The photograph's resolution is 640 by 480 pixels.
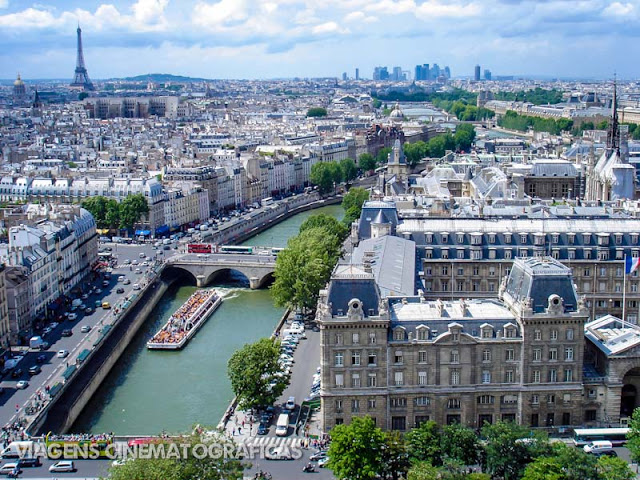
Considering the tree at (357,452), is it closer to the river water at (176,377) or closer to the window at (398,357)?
the window at (398,357)

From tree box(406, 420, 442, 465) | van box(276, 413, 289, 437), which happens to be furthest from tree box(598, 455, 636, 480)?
van box(276, 413, 289, 437)

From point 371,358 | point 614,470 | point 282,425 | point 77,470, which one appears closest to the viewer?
point 614,470

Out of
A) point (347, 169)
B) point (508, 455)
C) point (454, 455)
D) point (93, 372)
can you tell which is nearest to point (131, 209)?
point (93, 372)

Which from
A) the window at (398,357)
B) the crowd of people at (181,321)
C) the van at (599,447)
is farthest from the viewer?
the crowd of people at (181,321)

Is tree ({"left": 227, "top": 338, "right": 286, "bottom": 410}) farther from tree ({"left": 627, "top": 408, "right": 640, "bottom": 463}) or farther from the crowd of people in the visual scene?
tree ({"left": 627, "top": 408, "right": 640, "bottom": 463})

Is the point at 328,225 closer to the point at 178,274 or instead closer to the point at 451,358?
the point at 178,274

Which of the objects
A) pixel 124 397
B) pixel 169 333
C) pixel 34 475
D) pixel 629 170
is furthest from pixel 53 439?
pixel 629 170

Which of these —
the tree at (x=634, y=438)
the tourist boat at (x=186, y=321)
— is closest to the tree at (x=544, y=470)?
the tree at (x=634, y=438)
